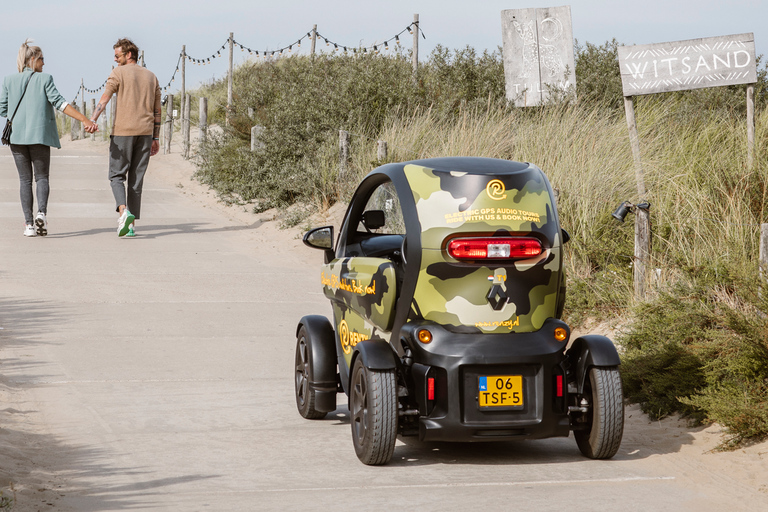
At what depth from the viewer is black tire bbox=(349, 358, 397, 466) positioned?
4523 mm

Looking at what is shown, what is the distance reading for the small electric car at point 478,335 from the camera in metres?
4.54

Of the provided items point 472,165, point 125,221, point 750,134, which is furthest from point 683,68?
point 125,221

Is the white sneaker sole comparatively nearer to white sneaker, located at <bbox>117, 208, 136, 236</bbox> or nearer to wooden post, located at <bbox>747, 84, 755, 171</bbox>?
white sneaker, located at <bbox>117, 208, 136, 236</bbox>

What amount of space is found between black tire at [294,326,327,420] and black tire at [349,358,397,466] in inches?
35.0

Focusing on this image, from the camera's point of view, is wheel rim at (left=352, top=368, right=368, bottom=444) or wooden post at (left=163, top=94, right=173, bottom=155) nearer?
wheel rim at (left=352, top=368, right=368, bottom=444)

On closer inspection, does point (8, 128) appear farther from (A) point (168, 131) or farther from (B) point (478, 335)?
(A) point (168, 131)

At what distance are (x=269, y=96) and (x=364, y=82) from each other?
499cm

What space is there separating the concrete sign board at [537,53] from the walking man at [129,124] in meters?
6.16

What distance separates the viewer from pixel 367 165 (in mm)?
14281

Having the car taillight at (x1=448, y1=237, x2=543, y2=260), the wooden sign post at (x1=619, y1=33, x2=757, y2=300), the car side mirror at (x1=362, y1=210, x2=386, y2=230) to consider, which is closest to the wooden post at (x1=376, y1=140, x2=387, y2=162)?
the wooden sign post at (x1=619, y1=33, x2=757, y2=300)

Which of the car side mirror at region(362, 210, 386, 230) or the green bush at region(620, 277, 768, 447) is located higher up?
the car side mirror at region(362, 210, 386, 230)

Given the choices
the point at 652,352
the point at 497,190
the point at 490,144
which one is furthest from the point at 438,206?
the point at 490,144

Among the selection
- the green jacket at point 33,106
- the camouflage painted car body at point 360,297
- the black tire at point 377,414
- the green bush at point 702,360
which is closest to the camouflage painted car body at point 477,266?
the camouflage painted car body at point 360,297

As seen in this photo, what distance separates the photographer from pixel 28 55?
1234cm
